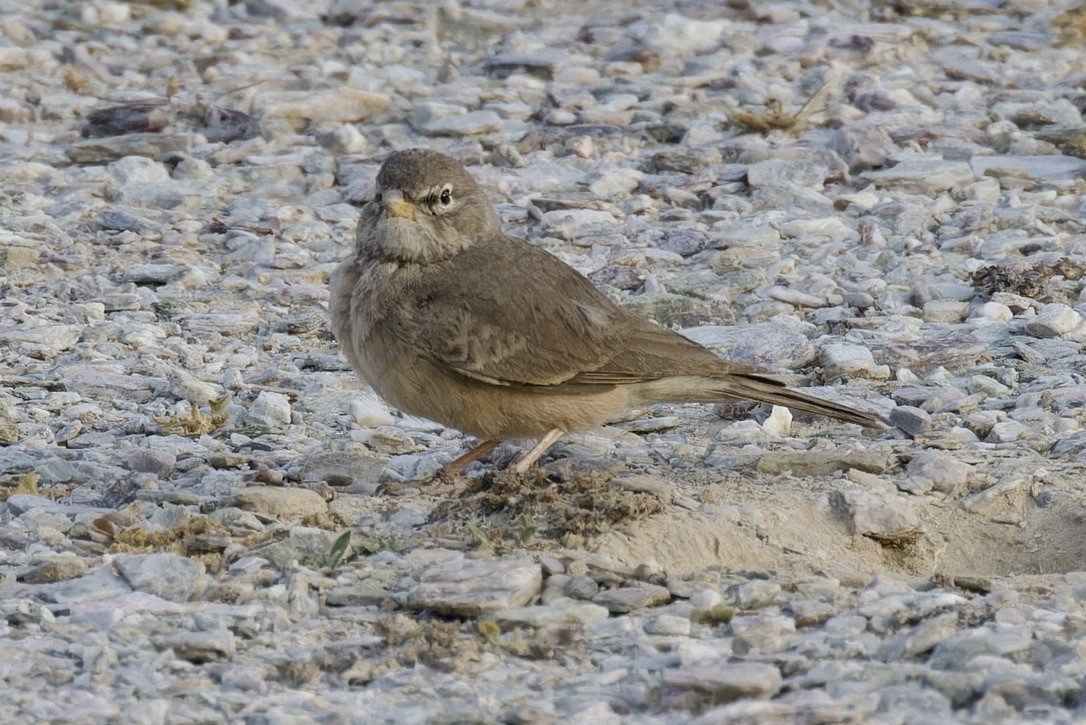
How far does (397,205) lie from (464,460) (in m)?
1.06

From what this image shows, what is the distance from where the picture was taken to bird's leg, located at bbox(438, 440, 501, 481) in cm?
613

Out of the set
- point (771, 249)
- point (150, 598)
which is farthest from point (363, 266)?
point (771, 249)

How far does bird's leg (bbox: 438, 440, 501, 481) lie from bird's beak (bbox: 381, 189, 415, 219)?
98 centimetres

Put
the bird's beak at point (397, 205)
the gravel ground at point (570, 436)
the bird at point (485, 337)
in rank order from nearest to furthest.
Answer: the gravel ground at point (570, 436) → the bird at point (485, 337) → the bird's beak at point (397, 205)

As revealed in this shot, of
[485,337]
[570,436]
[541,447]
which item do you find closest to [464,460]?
[541,447]

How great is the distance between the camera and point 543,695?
13.5ft

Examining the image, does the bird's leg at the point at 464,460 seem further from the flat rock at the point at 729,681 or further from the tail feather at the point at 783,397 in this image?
the flat rock at the point at 729,681

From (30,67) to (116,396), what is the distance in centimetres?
502

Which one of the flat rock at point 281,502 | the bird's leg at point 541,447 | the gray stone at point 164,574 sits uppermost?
the gray stone at point 164,574

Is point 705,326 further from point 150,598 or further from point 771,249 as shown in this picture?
point 150,598

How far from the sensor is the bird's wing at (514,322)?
6.03 metres

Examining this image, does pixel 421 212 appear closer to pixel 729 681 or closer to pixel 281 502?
pixel 281 502

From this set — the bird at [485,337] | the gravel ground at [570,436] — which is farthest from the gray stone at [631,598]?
the bird at [485,337]

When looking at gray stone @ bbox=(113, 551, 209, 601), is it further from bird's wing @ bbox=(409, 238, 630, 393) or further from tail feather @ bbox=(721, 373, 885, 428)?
tail feather @ bbox=(721, 373, 885, 428)
